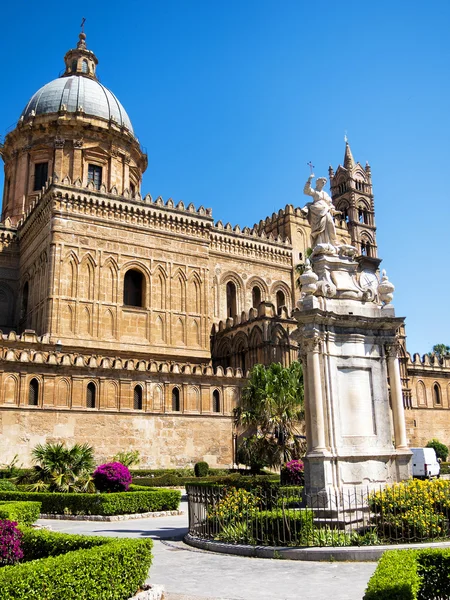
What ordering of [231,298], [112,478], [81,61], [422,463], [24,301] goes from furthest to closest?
[81,61] < [231,298] < [24,301] < [422,463] < [112,478]

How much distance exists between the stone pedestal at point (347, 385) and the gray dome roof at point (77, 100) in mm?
39109

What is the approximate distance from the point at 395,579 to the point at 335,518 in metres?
5.30

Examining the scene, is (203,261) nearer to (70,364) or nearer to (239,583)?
(70,364)

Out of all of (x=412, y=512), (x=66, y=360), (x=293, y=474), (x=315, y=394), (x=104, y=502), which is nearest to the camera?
(x=412, y=512)

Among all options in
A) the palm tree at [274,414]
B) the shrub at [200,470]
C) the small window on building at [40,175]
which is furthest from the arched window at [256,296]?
the palm tree at [274,414]

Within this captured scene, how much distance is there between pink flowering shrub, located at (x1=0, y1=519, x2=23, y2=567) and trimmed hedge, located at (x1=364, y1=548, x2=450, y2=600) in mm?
4753

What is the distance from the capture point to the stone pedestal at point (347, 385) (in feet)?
41.5

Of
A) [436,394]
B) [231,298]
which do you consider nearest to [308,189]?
[231,298]

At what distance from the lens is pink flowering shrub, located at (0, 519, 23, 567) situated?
8492 mm

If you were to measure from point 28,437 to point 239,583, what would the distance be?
22289 millimetres

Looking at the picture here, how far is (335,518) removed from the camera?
1155cm

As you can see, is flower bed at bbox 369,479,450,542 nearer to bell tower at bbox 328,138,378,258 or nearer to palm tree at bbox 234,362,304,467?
palm tree at bbox 234,362,304,467

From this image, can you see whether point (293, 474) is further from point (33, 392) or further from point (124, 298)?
point (124, 298)

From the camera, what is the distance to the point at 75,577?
21.4 ft
